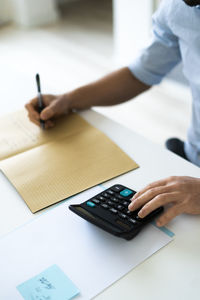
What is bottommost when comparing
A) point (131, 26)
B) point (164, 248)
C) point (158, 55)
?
point (131, 26)

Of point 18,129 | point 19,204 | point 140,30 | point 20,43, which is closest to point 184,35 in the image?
point 18,129

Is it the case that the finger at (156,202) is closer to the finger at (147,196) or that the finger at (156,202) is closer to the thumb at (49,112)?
the finger at (147,196)

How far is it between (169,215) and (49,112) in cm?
46

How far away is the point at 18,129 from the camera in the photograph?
98 centimetres

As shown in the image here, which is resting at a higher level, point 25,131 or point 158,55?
point 158,55

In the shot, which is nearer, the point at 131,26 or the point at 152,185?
the point at 152,185

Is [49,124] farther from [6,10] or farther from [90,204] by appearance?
[6,10]

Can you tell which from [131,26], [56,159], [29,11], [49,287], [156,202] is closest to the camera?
[49,287]

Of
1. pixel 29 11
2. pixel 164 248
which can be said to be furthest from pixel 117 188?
pixel 29 11

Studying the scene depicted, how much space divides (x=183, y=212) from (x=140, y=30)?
2341 millimetres

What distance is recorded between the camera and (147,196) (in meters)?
0.69

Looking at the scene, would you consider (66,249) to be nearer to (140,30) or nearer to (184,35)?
(184,35)

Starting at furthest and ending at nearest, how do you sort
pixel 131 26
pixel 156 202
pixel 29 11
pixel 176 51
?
pixel 29 11
pixel 131 26
pixel 176 51
pixel 156 202

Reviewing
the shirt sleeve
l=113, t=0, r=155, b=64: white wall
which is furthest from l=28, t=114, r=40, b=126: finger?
l=113, t=0, r=155, b=64: white wall
